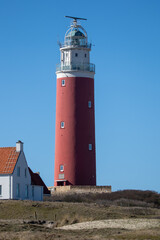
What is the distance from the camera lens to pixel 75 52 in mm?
59750

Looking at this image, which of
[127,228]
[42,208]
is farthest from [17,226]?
[42,208]

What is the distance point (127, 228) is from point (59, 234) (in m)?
4.50

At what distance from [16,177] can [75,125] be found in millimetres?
10904

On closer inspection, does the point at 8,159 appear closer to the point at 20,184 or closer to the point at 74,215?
the point at 20,184

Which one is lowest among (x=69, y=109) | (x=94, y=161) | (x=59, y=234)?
(x=59, y=234)

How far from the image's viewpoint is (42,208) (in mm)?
41562

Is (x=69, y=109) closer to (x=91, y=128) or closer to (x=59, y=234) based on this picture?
(x=91, y=128)

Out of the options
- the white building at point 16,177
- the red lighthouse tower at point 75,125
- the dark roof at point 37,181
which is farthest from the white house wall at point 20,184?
the red lighthouse tower at point 75,125

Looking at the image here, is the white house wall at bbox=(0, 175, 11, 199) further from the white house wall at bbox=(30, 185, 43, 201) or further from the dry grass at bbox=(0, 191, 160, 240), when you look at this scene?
the dry grass at bbox=(0, 191, 160, 240)

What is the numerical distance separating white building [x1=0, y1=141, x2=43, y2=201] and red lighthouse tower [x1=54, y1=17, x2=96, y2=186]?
5979 millimetres

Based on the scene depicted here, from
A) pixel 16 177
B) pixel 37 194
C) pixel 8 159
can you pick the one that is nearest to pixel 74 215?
pixel 16 177

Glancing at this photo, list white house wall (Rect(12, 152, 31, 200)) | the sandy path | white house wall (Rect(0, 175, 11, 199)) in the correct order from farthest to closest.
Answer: white house wall (Rect(12, 152, 31, 200))
white house wall (Rect(0, 175, 11, 199))
the sandy path

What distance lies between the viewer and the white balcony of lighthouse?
5936 cm

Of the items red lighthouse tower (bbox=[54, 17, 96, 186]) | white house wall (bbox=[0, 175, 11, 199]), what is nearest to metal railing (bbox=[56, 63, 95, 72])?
red lighthouse tower (bbox=[54, 17, 96, 186])
